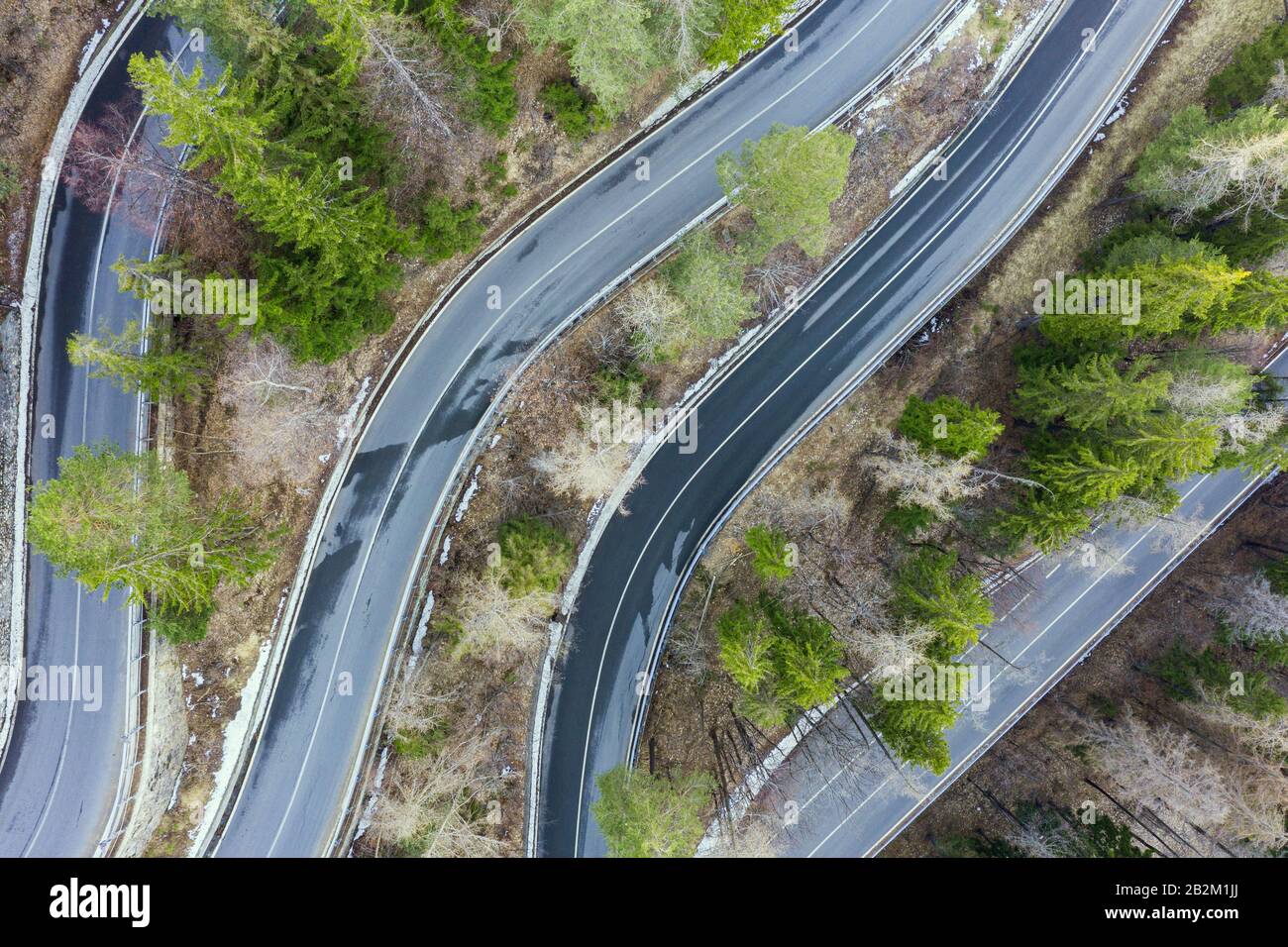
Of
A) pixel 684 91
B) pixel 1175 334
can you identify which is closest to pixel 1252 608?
pixel 1175 334

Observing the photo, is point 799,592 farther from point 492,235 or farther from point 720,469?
point 492,235

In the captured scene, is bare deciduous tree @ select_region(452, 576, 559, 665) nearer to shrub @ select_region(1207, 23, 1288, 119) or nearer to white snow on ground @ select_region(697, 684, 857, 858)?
white snow on ground @ select_region(697, 684, 857, 858)

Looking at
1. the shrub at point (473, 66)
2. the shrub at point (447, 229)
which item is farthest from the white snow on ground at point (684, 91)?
the shrub at point (447, 229)

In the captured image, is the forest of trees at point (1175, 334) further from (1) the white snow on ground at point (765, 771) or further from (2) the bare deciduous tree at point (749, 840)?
(2) the bare deciduous tree at point (749, 840)

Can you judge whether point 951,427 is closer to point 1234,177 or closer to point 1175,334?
point 1175,334

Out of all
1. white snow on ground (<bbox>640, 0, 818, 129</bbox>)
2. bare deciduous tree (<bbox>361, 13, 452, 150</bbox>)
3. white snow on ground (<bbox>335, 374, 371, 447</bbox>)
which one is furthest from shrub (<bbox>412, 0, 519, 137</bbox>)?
white snow on ground (<bbox>335, 374, 371, 447</bbox>)

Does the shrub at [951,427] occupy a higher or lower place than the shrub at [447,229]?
lower
